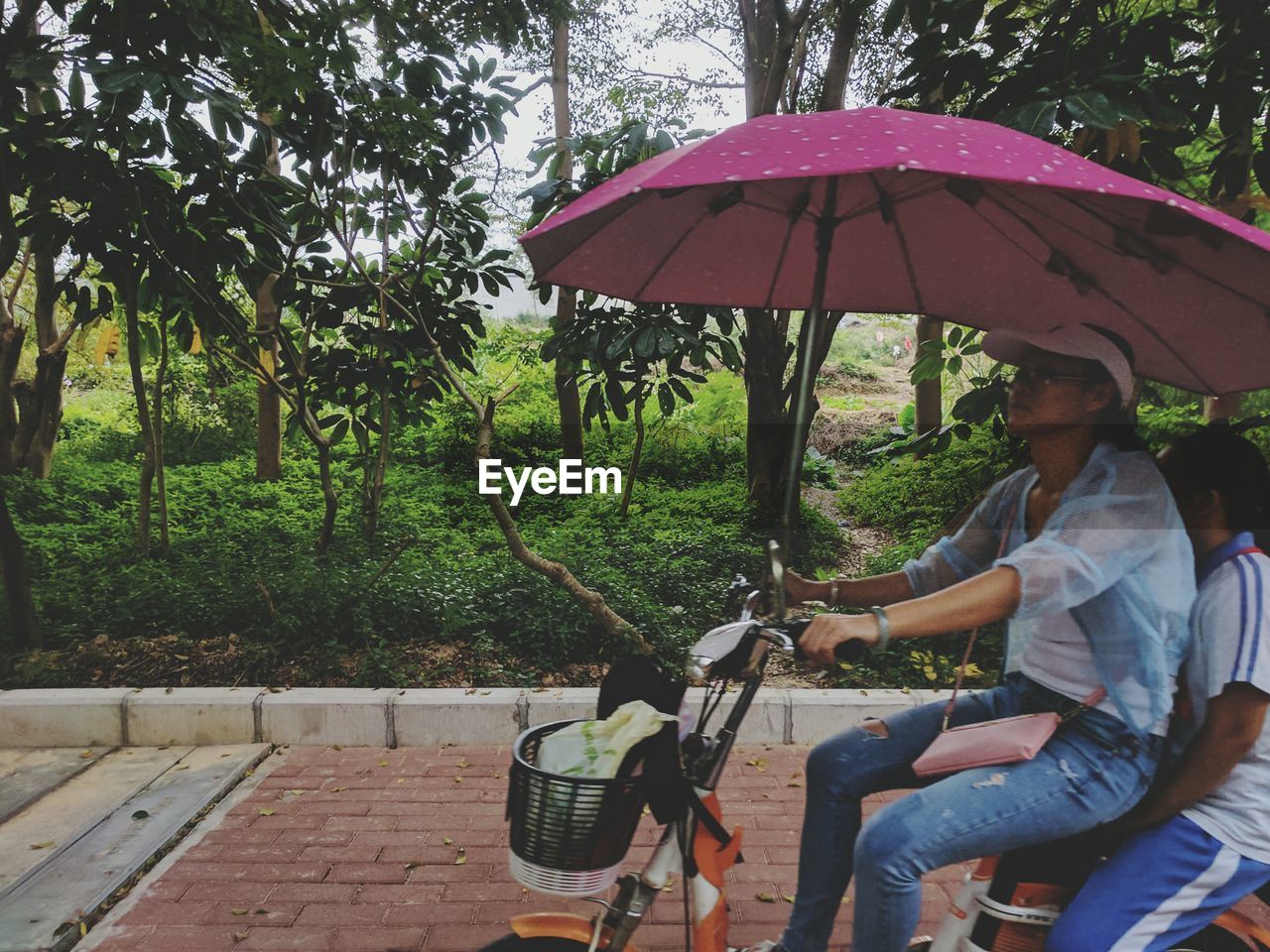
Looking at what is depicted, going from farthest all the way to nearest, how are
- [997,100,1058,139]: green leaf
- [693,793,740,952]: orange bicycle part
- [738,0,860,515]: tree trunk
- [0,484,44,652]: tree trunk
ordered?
[738,0,860,515]: tree trunk → [0,484,44,652]: tree trunk → [997,100,1058,139]: green leaf → [693,793,740,952]: orange bicycle part

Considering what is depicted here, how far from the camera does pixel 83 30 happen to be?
3.84m

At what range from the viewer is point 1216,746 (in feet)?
5.52

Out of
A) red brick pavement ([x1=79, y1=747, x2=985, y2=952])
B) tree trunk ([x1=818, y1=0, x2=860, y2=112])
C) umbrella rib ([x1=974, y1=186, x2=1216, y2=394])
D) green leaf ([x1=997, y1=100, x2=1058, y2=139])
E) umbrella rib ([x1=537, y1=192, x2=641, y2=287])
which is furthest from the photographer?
tree trunk ([x1=818, y1=0, x2=860, y2=112])

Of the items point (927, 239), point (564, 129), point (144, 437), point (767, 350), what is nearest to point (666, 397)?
point (767, 350)

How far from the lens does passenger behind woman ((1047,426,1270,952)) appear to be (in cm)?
168

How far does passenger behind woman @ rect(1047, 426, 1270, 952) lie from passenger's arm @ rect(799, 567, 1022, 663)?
16.1 inches

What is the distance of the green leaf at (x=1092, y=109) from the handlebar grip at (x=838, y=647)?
179cm

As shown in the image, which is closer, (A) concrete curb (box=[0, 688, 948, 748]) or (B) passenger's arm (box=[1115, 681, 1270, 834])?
(B) passenger's arm (box=[1115, 681, 1270, 834])

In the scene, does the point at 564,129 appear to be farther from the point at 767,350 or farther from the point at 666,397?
the point at 666,397

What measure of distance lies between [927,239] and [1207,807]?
156cm

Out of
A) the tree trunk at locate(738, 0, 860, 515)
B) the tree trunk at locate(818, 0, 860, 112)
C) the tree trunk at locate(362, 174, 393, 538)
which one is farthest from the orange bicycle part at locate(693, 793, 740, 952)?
the tree trunk at locate(818, 0, 860, 112)

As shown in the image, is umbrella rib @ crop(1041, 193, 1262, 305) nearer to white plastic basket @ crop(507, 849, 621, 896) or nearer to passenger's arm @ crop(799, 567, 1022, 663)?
passenger's arm @ crop(799, 567, 1022, 663)

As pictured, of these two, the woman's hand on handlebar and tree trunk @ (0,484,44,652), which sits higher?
the woman's hand on handlebar

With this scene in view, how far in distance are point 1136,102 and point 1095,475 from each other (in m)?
1.80
